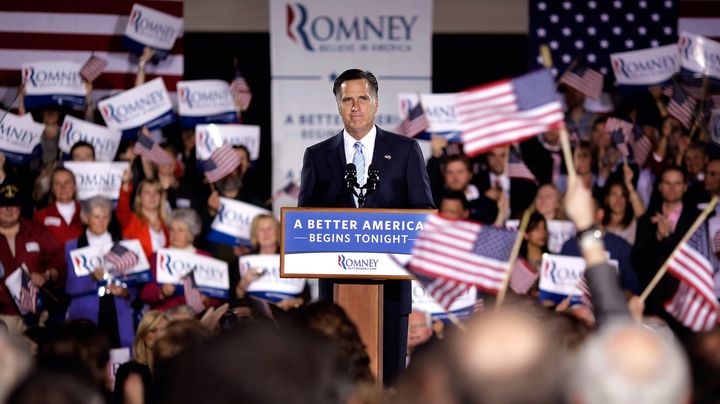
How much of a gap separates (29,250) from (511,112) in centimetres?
451

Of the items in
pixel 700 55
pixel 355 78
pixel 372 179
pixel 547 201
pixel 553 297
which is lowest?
pixel 553 297

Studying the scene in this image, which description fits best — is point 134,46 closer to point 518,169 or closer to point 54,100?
point 54,100

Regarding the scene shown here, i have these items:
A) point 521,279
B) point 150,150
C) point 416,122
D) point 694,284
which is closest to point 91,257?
point 150,150

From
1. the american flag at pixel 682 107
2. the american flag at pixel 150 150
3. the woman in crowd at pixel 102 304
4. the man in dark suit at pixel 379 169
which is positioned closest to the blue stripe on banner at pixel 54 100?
the american flag at pixel 150 150

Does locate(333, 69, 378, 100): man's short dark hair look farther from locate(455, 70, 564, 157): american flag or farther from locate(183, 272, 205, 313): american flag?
locate(183, 272, 205, 313): american flag

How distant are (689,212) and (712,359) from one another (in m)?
5.21

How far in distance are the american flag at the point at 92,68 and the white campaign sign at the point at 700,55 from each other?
4.53m

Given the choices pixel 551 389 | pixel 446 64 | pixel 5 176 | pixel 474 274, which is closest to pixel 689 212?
pixel 446 64

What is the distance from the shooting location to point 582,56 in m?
9.90

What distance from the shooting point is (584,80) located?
9031 millimetres

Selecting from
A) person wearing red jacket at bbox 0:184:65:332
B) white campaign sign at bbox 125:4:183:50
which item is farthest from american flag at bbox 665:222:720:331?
white campaign sign at bbox 125:4:183:50

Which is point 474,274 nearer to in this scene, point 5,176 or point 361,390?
point 361,390

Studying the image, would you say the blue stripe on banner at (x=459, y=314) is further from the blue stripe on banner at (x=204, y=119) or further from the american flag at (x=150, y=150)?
the blue stripe on banner at (x=204, y=119)

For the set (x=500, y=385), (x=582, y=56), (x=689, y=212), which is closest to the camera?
(x=500, y=385)
